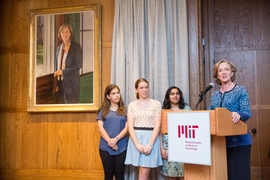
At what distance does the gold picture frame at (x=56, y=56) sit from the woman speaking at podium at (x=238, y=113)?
185 cm

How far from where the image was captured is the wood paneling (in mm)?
3529

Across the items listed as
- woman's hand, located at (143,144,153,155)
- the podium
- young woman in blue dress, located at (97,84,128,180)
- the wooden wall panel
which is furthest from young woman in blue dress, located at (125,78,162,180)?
the wooden wall panel

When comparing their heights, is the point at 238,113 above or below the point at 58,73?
below

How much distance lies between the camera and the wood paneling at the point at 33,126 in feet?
11.6

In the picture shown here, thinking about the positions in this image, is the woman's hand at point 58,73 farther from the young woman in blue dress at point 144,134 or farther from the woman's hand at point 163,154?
the woman's hand at point 163,154

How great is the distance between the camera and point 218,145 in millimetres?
1826

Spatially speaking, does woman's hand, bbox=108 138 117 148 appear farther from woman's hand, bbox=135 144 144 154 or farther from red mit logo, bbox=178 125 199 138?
red mit logo, bbox=178 125 199 138

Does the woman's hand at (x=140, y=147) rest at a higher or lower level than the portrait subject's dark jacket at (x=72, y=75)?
lower

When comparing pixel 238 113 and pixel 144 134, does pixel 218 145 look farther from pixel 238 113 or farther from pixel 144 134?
pixel 144 134

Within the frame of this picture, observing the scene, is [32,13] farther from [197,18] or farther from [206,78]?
[206,78]

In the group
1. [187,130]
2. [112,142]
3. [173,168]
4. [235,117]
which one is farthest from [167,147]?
[235,117]

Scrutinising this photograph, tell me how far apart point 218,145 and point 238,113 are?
0.26 m

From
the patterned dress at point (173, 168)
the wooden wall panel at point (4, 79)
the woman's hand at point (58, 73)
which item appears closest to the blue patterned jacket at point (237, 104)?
the patterned dress at point (173, 168)

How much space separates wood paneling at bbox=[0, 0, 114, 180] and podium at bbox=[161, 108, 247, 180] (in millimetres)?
1870
